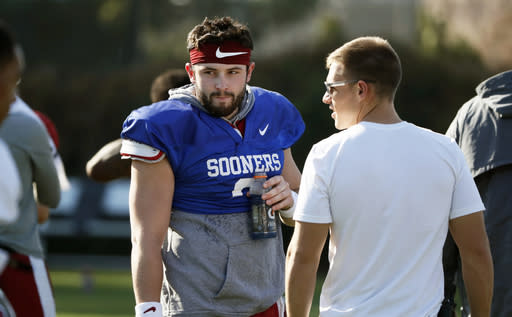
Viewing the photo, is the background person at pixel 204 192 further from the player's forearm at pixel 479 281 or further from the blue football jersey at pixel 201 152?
the player's forearm at pixel 479 281

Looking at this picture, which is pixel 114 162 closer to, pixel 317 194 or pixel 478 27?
pixel 317 194

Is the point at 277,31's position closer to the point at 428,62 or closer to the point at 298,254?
the point at 428,62

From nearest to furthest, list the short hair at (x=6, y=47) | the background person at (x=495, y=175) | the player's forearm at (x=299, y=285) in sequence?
the short hair at (x=6, y=47) → the player's forearm at (x=299, y=285) → the background person at (x=495, y=175)

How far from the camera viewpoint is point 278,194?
3.93 meters

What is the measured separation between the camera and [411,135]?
3.36 m

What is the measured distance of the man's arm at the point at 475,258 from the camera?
342 centimetres

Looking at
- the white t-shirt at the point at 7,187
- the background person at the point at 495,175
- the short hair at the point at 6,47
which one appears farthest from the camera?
the background person at the point at 495,175

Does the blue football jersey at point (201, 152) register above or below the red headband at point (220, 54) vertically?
below

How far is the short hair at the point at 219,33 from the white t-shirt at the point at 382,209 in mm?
865

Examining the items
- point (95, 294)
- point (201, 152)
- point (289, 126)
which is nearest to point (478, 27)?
point (95, 294)

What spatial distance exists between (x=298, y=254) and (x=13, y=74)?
1.32 m

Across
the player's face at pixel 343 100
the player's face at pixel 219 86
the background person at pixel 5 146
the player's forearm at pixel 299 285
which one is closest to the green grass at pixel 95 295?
the player's face at pixel 219 86

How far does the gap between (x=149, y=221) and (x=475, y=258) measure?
1.41 meters

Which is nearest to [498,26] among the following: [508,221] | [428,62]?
[428,62]
